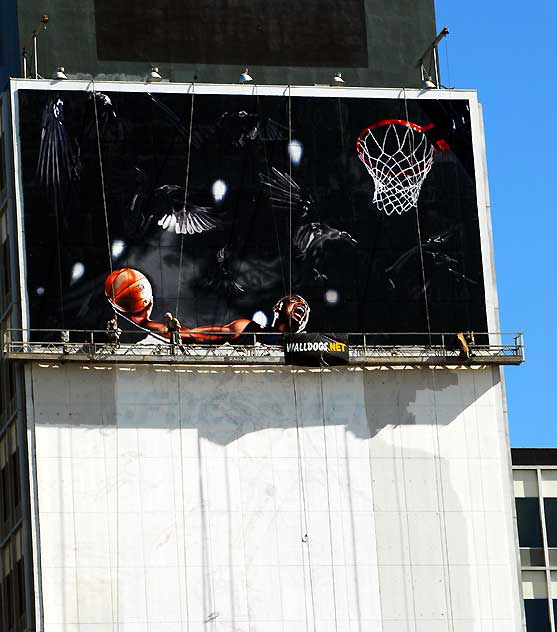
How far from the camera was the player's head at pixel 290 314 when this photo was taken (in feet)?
336

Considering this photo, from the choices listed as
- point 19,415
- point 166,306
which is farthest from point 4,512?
point 166,306

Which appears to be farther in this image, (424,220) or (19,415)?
(424,220)

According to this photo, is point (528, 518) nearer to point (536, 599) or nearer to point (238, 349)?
point (536, 599)

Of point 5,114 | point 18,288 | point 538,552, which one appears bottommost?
point 538,552

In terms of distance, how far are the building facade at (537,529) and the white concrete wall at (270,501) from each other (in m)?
7.95

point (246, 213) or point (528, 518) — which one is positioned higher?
point (246, 213)

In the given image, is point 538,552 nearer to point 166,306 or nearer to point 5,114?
point 166,306

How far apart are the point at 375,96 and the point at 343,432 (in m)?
18.2

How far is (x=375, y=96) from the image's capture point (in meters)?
107

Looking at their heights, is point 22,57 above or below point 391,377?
above

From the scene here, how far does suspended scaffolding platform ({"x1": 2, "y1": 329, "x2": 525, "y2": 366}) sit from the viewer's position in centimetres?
9881

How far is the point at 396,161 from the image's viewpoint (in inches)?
4183

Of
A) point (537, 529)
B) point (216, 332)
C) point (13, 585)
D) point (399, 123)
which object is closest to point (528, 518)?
point (537, 529)

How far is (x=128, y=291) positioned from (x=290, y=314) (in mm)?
8254
